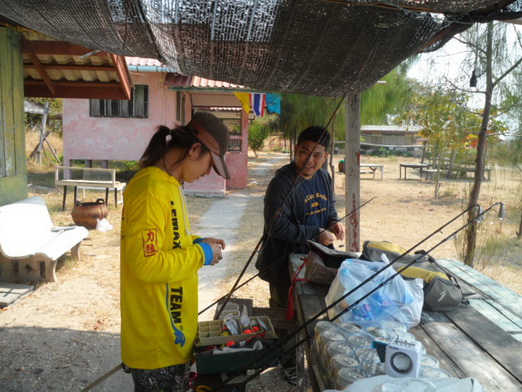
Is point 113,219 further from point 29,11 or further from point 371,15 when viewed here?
point 371,15

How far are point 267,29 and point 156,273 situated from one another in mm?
1392

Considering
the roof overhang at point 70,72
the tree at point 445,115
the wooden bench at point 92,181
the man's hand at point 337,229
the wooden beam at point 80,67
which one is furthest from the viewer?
the wooden bench at point 92,181

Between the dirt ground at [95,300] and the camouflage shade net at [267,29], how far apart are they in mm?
2355

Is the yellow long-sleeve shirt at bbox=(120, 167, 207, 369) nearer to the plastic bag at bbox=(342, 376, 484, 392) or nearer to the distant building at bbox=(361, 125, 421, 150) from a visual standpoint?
the plastic bag at bbox=(342, 376, 484, 392)

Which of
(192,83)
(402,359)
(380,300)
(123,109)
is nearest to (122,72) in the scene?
(192,83)

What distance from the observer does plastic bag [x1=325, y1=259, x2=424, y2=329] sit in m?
1.94

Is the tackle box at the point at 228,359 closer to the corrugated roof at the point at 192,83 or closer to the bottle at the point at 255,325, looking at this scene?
the bottle at the point at 255,325

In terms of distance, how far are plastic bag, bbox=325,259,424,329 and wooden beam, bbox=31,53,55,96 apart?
224 inches

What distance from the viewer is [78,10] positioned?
7.55ft

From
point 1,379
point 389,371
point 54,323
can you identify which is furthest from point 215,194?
point 389,371

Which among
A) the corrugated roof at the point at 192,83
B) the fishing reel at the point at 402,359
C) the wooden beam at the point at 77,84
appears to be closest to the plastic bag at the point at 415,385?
the fishing reel at the point at 402,359

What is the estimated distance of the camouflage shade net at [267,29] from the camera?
222cm

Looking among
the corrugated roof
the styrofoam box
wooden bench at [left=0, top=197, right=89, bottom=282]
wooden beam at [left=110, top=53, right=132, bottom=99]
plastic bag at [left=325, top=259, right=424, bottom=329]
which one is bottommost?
wooden bench at [left=0, top=197, right=89, bottom=282]

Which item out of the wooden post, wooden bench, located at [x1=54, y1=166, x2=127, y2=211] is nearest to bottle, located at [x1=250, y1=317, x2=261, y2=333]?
the wooden post
